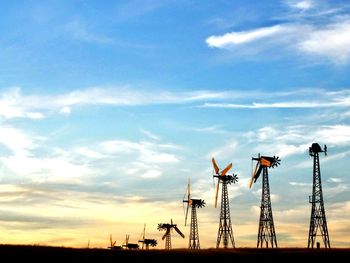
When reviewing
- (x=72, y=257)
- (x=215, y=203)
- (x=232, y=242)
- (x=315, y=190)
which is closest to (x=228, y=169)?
(x=215, y=203)

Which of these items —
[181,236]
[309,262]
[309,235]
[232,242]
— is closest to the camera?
[309,262]

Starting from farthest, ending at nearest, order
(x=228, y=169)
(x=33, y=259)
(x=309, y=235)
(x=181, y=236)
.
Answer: (x=181, y=236), (x=228, y=169), (x=309, y=235), (x=33, y=259)

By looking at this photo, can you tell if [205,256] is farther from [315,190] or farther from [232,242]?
[232,242]

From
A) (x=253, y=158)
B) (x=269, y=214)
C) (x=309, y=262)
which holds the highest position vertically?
(x=253, y=158)

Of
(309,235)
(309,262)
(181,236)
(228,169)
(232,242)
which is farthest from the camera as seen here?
(181,236)

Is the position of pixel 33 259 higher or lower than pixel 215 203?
lower

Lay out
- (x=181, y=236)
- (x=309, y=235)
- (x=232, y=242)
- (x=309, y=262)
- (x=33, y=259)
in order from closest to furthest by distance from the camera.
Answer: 1. (x=33, y=259)
2. (x=309, y=262)
3. (x=309, y=235)
4. (x=232, y=242)
5. (x=181, y=236)

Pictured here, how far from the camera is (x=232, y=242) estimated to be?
106m

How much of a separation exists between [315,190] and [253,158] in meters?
17.2

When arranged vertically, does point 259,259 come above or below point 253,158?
below

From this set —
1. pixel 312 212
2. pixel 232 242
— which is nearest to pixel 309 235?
pixel 312 212

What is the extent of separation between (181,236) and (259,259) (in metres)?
92.1

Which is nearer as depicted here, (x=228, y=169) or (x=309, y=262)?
(x=309, y=262)

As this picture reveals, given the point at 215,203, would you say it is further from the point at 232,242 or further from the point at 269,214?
the point at 269,214
